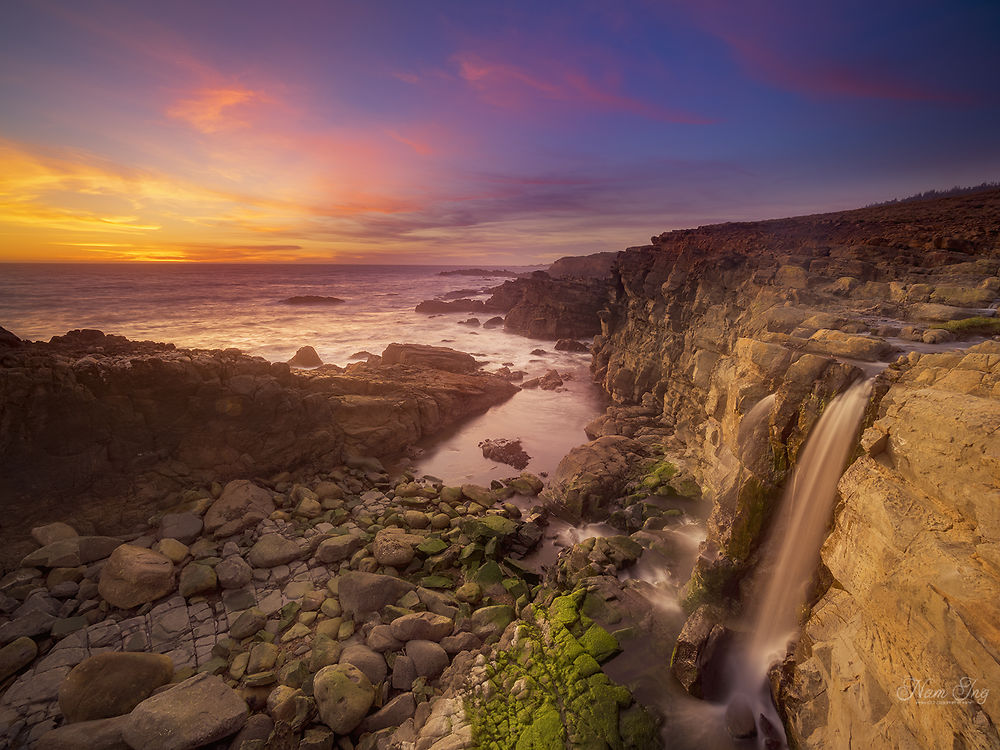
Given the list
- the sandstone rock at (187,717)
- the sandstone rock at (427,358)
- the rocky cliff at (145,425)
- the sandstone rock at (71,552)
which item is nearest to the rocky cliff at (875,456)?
the sandstone rock at (187,717)

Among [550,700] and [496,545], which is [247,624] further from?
[550,700]

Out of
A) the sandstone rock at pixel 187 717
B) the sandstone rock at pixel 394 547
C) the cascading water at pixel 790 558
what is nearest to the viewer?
the sandstone rock at pixel 187 717

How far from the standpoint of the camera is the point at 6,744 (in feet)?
24.7

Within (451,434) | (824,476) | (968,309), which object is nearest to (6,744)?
(824,476)

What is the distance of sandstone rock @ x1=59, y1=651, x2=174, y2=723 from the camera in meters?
7.93

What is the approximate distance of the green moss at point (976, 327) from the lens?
35.5 feet

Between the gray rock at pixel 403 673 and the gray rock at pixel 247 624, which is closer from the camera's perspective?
the gray rock at pixel 403 673

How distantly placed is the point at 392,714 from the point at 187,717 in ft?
12.8

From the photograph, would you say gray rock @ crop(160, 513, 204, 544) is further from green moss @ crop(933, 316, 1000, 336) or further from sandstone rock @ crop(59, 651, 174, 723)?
green moss @ crop(933, 316, 1000, 336)

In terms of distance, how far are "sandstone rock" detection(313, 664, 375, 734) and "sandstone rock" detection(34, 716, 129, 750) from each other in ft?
10.8

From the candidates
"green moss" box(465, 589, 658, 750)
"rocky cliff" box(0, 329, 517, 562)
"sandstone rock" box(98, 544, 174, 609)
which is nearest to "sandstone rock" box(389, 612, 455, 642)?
"green moss" box(465, 589, 658, 750)

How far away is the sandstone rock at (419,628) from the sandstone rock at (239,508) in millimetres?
7295

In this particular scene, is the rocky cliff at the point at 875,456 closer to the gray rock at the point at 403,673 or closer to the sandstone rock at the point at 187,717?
the gray rock at the point at 403,673

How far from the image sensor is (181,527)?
1330cm
